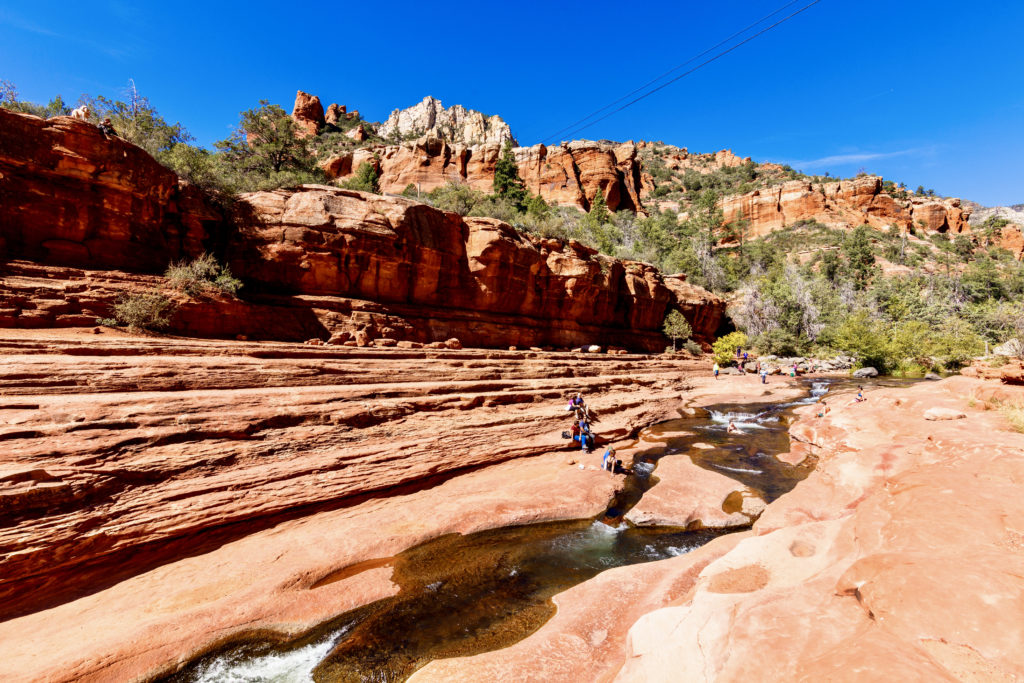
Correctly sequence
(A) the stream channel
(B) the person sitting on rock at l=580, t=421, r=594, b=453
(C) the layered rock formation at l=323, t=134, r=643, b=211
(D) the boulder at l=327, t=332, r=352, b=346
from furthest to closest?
(C) the layered rock formation at l=323, t=134, r=643, b=211 → (D) the boulder at l=327, t=332, r=352, b=346 → (B) the person sitting on rock at l=580, t=421, r=594, b=453 → (A) the stream channel

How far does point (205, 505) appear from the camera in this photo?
668 centimetres

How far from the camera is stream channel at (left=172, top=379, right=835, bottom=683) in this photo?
474 centimetres

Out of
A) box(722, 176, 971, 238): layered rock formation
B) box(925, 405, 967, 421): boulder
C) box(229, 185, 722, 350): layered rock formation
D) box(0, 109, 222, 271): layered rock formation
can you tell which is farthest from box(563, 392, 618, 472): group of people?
box(722, 176, 971, 238): layered rock formation

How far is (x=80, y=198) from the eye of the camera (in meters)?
12.1

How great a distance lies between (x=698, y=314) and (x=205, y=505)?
4225 cm

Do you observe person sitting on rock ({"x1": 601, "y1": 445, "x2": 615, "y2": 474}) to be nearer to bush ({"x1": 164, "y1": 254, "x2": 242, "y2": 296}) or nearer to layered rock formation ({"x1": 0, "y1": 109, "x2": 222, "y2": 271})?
bush ({"x1": 164, "y1": 254, "x2": 242, "y2": 296})

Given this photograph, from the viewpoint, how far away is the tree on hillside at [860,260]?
54.5 meters

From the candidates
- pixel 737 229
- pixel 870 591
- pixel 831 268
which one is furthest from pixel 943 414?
pixel 737 229

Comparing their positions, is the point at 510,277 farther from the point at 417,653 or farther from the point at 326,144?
the point at 326,144

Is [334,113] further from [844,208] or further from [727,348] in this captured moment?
[844,208]

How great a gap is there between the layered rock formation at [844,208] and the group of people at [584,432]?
76093mm

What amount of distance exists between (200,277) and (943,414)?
83.8 ft

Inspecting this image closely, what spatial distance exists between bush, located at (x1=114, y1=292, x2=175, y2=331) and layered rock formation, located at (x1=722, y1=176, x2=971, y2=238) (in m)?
84.5

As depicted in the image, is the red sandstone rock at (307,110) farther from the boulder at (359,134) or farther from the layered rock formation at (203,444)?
the layered rock formation at (203,444)
